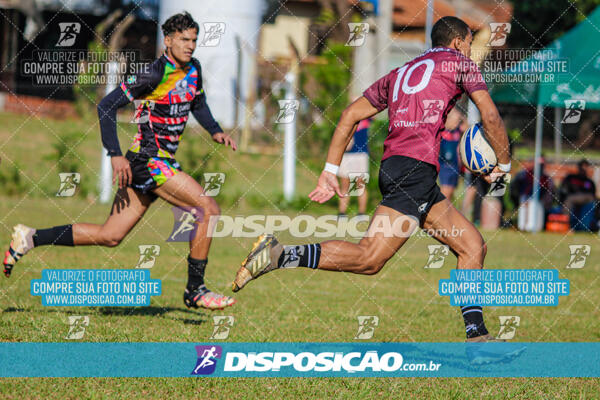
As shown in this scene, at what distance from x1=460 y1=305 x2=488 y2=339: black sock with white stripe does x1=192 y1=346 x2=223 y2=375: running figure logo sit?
5.40ft

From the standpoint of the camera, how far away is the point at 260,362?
4.93 meters

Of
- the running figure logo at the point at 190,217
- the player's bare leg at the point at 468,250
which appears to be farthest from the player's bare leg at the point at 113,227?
the player's bare leg at the point at 468,250

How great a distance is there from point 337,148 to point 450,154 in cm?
894

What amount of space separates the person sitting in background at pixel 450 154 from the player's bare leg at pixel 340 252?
800 centimetres

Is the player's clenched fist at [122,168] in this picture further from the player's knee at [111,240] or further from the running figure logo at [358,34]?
the running figure logo at [358,34]

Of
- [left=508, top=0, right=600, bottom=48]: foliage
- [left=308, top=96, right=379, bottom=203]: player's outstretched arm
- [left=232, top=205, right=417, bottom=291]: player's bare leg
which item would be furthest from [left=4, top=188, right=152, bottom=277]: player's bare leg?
[left=508, top=0, right=600, bottom=48]: foliage

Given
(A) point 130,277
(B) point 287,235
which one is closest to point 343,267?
(A) point 130,277

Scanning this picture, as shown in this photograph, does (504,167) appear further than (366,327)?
No

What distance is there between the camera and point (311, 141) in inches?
637

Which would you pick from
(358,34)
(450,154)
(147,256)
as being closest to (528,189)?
(450,154)

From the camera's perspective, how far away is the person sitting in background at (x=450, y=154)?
13.1m

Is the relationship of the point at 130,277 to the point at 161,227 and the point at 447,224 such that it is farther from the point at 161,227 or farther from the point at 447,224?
the point at 161,227

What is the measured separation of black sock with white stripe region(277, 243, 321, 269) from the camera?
16.0 ft

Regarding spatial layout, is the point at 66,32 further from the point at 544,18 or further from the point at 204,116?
the point at 544,18
